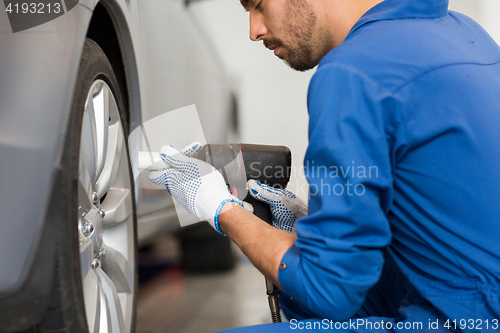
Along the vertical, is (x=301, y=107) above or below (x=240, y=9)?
below

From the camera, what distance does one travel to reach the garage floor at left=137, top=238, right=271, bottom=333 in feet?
4.53

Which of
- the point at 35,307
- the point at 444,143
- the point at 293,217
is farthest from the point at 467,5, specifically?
the point at 35,307

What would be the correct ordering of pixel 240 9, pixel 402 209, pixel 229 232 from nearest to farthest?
pixel 402 209, pixel 229 232, pixel 240 9

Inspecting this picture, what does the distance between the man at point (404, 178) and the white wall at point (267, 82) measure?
1.36m

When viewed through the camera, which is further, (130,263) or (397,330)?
(130,263)

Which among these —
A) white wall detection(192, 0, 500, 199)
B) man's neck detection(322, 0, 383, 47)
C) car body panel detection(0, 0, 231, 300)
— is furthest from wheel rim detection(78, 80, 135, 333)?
white wall detection(192, 0, 500, 199)

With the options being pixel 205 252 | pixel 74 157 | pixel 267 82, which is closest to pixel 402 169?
pixel 74 157

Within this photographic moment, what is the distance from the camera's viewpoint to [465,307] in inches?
24.8

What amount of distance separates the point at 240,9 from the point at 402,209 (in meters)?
1.67

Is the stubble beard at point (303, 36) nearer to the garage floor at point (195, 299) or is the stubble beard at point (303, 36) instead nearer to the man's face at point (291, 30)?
the man's face at point (291, 30)

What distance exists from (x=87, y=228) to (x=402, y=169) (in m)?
0.57

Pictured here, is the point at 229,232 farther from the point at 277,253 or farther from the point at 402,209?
the point at 402,209

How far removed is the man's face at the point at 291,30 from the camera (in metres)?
0.83

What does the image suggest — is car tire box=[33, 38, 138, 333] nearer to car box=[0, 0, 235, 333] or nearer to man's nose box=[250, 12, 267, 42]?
car box=[0, 0, 235, 333]
